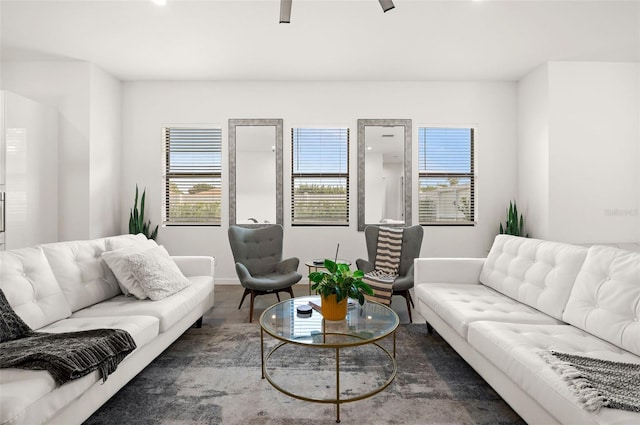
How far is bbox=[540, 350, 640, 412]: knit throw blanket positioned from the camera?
43.9 inches

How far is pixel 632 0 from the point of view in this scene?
2844mm

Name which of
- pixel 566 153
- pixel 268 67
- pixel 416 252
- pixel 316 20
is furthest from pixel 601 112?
pixel 268 67

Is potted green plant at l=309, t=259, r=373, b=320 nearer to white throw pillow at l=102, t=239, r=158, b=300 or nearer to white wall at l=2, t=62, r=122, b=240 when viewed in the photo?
white throw pillow at l=102, t=239, r=158, b=300

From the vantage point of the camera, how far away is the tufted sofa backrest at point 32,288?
1.78m

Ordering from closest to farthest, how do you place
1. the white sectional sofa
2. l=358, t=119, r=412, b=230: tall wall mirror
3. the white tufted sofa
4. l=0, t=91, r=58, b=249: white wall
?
the white sectional sofa
the white tufted sofa
l=0, t=91, r=58, b=249: white wall
l=358, t=119, r=412, b=230: tall wall mirror

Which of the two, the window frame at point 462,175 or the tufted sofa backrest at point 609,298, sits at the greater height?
the window frame at point 462,175

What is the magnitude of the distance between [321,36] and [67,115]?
317cm

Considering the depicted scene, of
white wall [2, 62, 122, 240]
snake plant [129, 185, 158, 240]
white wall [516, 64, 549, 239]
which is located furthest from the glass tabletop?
white wall [2, 62, 122, 240]

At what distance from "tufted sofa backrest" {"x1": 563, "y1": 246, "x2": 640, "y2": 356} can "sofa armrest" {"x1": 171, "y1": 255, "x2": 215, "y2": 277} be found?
2.76 m

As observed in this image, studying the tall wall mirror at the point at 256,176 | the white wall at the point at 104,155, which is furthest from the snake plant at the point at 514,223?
the white wall at the point at 104,155

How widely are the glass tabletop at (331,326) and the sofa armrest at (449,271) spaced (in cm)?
80

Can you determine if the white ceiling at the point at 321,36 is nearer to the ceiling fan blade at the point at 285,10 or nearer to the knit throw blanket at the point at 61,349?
the ceiling fan blade at the point at 285,10

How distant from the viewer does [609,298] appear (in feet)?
5.67

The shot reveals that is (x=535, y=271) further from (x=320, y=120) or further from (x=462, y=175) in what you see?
(x=320, y=120)
